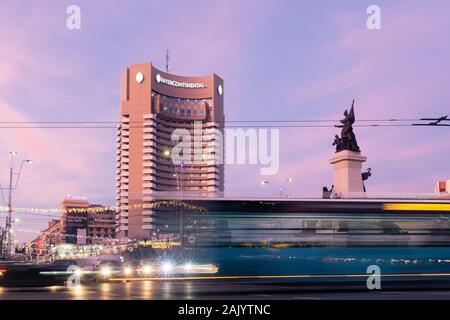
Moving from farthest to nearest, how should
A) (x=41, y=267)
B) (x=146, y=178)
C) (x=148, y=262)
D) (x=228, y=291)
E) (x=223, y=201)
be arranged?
1. (x=146, y=178)
2. (x=148, y=262)
3. (x=41, y=267)
4. (x=223, y=201)
5. (x=228, y=291)

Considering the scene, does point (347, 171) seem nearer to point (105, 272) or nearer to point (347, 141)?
point (347, 141)

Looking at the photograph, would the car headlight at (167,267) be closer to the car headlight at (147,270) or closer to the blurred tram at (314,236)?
the car headlight at (147,270)

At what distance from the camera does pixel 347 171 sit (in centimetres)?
5188

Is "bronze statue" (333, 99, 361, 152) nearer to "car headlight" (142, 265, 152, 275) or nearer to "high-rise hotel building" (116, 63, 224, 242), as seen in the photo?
"car headlight" (142, 265, 152, 275)

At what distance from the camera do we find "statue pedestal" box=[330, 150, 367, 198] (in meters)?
51.0

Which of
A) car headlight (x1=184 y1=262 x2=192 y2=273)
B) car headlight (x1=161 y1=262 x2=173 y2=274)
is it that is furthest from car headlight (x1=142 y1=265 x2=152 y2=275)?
car headlight (x1=184 y1=262 x2=192 y2=273)

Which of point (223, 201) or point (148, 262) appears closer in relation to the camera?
point (223, 201)

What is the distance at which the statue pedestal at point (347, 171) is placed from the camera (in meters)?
51.0

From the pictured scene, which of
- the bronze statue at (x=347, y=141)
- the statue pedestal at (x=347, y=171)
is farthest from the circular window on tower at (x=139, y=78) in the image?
the statue pedestal at (x=347, y=171)

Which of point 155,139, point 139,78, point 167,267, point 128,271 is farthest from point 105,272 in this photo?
point 139,78

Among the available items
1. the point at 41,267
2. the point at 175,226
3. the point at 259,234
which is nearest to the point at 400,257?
the point at 259,234

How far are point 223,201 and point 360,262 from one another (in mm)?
5534
